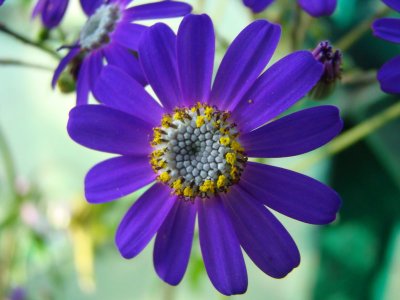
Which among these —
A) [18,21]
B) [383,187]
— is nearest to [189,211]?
[383,187]

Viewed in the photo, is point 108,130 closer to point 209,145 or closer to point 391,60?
point 209,145

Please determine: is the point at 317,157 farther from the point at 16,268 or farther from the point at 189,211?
the point at 16,268

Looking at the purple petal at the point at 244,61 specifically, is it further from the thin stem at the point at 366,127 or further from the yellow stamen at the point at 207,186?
the thin stem at the point at 366,127

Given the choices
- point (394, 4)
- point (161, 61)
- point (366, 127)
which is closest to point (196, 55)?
point (161, 61)

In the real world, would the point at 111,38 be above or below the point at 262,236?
above

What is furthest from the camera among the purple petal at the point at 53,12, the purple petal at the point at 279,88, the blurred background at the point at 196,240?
the blurred background at the point at 196,240

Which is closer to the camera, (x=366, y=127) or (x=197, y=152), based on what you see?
(x=197, y=152)

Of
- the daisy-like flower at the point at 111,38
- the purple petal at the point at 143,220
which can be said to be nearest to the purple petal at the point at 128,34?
the daisy-like flower at the point at 111,38

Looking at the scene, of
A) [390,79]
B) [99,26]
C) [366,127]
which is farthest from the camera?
[366,127]
